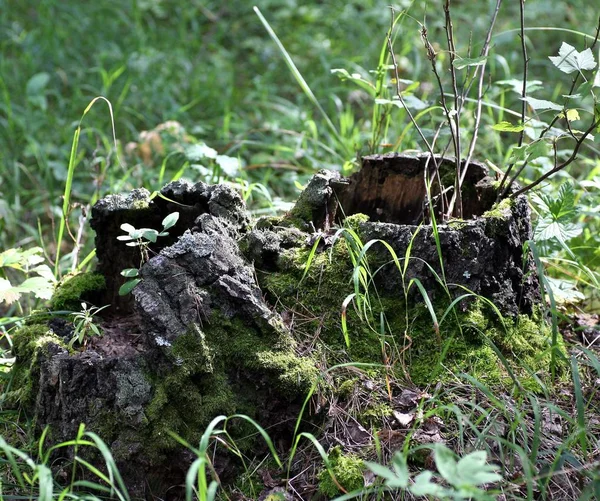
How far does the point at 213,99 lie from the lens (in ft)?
17.6

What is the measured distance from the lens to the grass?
217 centimetres

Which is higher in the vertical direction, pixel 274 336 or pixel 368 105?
pixel 274 336

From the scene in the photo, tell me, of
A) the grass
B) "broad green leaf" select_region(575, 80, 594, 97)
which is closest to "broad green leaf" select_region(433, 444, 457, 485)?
the grass

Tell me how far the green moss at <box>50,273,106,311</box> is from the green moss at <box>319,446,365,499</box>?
3.74ft

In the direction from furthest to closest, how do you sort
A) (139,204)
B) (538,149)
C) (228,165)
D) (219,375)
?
(228,165) < (139,204) < (538,149) < (219,375)

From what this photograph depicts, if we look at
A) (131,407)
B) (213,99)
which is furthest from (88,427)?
(213,99)

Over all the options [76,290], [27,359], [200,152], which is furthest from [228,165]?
[27,359]

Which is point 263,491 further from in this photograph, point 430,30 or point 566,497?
point 430,30

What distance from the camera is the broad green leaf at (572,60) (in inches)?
86.8

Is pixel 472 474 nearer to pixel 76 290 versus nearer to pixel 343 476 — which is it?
pixel 343 476

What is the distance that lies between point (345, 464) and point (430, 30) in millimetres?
4924

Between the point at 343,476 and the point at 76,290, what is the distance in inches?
48.5

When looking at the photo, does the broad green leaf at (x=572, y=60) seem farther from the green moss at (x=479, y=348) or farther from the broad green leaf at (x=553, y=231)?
the green moss at (x=479, y=348)

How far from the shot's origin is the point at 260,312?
87.3 inches
